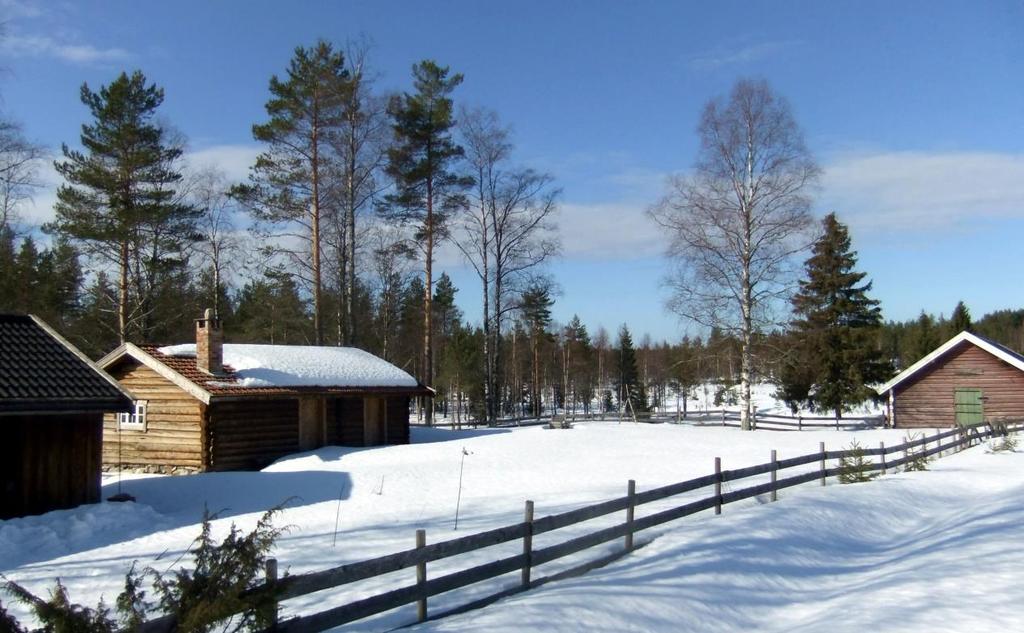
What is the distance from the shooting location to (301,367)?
27219 mm

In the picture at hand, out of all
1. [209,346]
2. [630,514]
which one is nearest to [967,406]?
[630,514]

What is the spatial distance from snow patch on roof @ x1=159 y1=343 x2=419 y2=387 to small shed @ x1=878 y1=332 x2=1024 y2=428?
22.6 m

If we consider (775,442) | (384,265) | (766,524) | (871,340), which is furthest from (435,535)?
(871,340)

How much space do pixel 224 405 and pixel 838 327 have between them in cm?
3236

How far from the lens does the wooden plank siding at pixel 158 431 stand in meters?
23.9

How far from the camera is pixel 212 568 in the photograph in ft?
18.2

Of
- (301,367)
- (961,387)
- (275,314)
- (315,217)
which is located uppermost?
(315,217)

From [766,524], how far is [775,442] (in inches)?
653

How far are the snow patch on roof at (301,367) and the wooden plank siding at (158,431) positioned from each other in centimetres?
113

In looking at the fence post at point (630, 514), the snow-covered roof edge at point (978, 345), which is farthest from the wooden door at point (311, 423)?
the snow-covered roof edge at point (978, 345)

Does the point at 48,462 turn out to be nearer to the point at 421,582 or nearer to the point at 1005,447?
the point at 421,582

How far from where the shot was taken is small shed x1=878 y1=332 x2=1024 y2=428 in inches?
1358

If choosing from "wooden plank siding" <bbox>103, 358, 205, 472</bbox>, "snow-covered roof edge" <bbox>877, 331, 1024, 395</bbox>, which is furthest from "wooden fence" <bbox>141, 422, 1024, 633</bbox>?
"snow-covered roof edge" <bbox>877, 331, 1024, 395</bbox>

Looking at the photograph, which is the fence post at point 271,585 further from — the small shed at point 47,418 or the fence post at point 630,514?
the small shed at point 47,418
